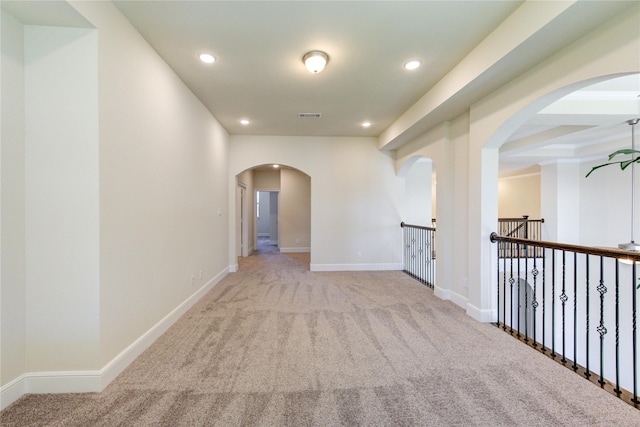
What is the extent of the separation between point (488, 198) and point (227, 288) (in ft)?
12.6

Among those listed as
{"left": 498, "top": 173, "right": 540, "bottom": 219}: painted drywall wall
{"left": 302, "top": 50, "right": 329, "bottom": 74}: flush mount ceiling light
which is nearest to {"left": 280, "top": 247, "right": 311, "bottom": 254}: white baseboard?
{"left": 302, "top": 50, "right": 329, "bottom": 74}: flush mount ceiling light

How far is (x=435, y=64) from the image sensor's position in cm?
281

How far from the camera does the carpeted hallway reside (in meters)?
1.61

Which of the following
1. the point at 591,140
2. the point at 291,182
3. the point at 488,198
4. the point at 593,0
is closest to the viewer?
the point at 593,0

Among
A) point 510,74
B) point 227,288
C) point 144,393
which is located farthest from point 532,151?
point 144,393

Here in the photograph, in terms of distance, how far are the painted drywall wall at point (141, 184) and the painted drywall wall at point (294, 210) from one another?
15.8 feet

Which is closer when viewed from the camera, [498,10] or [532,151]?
[498,10]

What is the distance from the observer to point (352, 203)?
562 cm

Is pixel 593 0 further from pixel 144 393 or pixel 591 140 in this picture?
pixel 591 140

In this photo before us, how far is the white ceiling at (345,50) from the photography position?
1.97 metres

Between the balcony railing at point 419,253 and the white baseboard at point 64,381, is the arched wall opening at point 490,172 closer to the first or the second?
the balcony railing at point 419,253

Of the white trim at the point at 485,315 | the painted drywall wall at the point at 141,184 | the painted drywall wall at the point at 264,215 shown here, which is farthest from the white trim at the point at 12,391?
the painted drywall wall at the point at 264,215

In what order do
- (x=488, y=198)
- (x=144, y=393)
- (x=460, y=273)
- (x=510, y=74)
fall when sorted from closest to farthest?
(x=144, y=393)
(x=510, y=74)
(x=488, y=198)
(x=460, y=273)

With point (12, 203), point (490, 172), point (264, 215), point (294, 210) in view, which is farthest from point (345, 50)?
point (264, 215)
